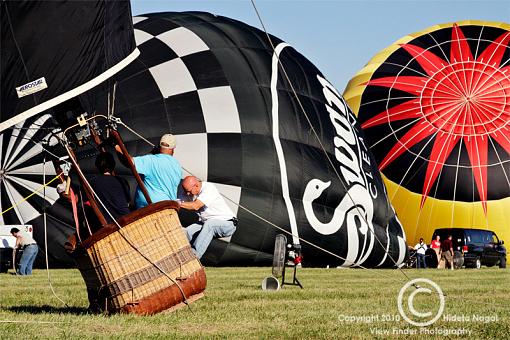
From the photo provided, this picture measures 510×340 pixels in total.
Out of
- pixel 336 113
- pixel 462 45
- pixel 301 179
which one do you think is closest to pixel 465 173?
pixel 462 45

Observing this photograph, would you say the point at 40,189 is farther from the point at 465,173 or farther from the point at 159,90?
the point at 465,173

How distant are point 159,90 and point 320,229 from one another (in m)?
3.40

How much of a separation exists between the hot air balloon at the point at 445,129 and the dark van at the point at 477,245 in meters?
0.40

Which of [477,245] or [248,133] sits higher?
[248,133]

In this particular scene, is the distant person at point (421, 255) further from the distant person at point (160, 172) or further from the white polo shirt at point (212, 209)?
the distant person at point (160, 172)

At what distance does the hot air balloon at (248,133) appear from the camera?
1405 cm

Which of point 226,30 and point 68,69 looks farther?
point 226,30

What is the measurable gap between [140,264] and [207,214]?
193cm

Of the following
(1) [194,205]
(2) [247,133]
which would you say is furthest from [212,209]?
(2) [247,133]

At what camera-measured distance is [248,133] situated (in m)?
14.4

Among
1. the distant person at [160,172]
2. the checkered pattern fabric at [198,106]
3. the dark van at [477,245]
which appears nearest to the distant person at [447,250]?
the dark van at [477,245]

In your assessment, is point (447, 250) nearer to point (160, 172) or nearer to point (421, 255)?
point (421, 255)

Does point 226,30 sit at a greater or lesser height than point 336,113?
greater

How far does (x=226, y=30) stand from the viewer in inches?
616
